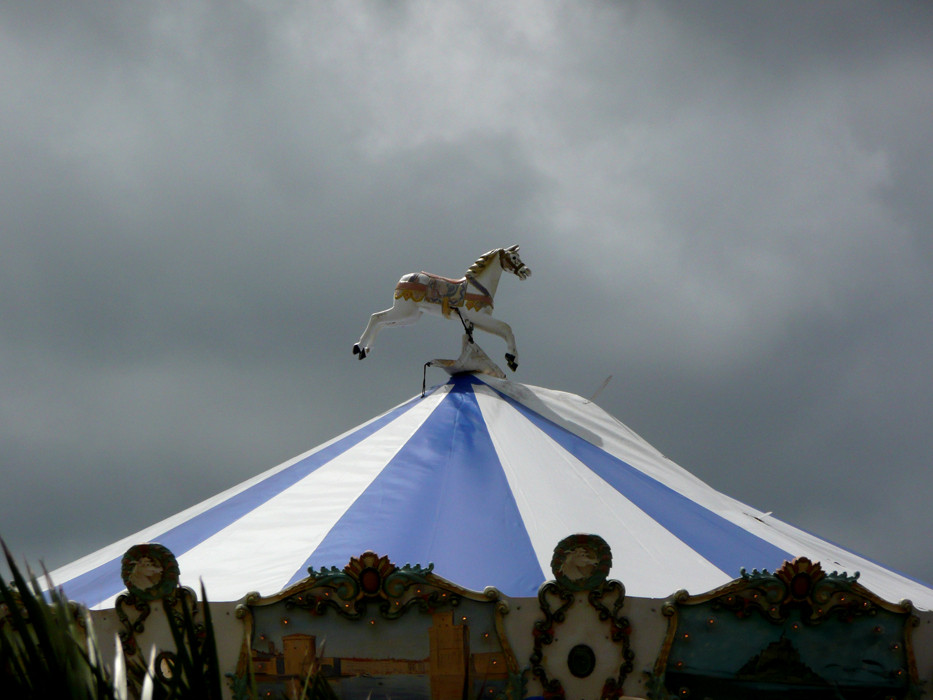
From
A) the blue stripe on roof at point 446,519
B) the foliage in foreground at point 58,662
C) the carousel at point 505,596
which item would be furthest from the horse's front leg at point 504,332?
the foliage in foreground at point 58,662

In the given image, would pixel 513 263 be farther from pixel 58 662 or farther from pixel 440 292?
pixel 58 662

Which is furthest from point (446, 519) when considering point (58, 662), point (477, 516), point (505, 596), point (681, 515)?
point (58, 662)

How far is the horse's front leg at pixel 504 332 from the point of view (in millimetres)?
6230

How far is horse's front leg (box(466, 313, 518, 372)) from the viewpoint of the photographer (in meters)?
6.23

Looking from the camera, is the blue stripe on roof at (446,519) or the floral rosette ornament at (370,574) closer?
the floral rosette ornament at (370,574)

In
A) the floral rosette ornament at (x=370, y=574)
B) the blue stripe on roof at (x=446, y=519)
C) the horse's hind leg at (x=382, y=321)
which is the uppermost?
the horse's hind leg at (x=382, y=321)

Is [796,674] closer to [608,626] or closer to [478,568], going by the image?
[608,626]

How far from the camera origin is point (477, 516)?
4.32 metres

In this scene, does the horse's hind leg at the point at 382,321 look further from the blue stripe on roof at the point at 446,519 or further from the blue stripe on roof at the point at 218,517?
the blue stripe on roof at the point at 446,519

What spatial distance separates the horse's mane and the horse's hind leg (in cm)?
45

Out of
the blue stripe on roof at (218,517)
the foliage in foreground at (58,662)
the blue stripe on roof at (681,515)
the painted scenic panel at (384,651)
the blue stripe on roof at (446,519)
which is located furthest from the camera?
the blue stripe on roof at (681,515)

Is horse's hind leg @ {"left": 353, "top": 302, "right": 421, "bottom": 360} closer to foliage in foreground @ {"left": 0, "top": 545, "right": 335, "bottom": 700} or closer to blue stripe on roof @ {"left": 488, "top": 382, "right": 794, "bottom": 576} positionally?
blue stripe on roof @ {"left": 488, "top": 382, "right": 794, "bottom": 576}

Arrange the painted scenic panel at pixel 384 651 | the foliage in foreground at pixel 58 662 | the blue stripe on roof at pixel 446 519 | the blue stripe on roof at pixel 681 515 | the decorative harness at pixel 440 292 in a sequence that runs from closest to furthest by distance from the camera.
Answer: the foliage in foreground at pixel 58 662 → the painted scenic panel at pixel 384 651 → the blue stripe on roof at pixel 446 519 → the blue stripe on roof at pixel 681 515 → the decorative harness at pixel 440 292

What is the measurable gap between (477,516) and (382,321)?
6.96ft
